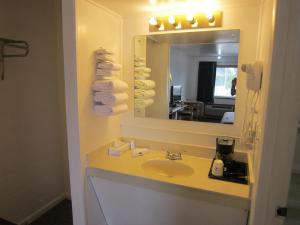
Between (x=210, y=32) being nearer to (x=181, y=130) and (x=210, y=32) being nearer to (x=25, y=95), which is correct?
(x=181, y=130)

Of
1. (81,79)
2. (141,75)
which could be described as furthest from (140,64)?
(81,79)

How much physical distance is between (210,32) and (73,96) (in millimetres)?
1154

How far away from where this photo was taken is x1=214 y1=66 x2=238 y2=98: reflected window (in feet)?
5.42

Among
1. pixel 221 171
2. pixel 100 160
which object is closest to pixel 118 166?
pixel 100 160

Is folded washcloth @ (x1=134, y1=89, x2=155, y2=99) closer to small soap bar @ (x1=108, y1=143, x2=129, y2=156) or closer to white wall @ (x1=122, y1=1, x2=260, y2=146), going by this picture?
white wall @ (x1=122, y1=1, x2=260, y2=146)

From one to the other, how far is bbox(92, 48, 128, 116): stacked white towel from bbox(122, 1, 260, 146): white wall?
41 cm

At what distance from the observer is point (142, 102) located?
2.01 m

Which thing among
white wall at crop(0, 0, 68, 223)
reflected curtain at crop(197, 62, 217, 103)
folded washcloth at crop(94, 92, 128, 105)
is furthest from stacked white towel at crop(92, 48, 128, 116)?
white wall at crop(0, 0, 68, 223)

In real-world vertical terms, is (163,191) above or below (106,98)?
below

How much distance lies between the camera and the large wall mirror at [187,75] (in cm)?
167

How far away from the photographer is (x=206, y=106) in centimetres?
178

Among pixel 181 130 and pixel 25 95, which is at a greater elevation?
pixel 25 95

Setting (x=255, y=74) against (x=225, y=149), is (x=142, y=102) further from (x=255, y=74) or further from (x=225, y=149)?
(x=255, y=74)

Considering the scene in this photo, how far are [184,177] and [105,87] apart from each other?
Answer: 86 centimetres
